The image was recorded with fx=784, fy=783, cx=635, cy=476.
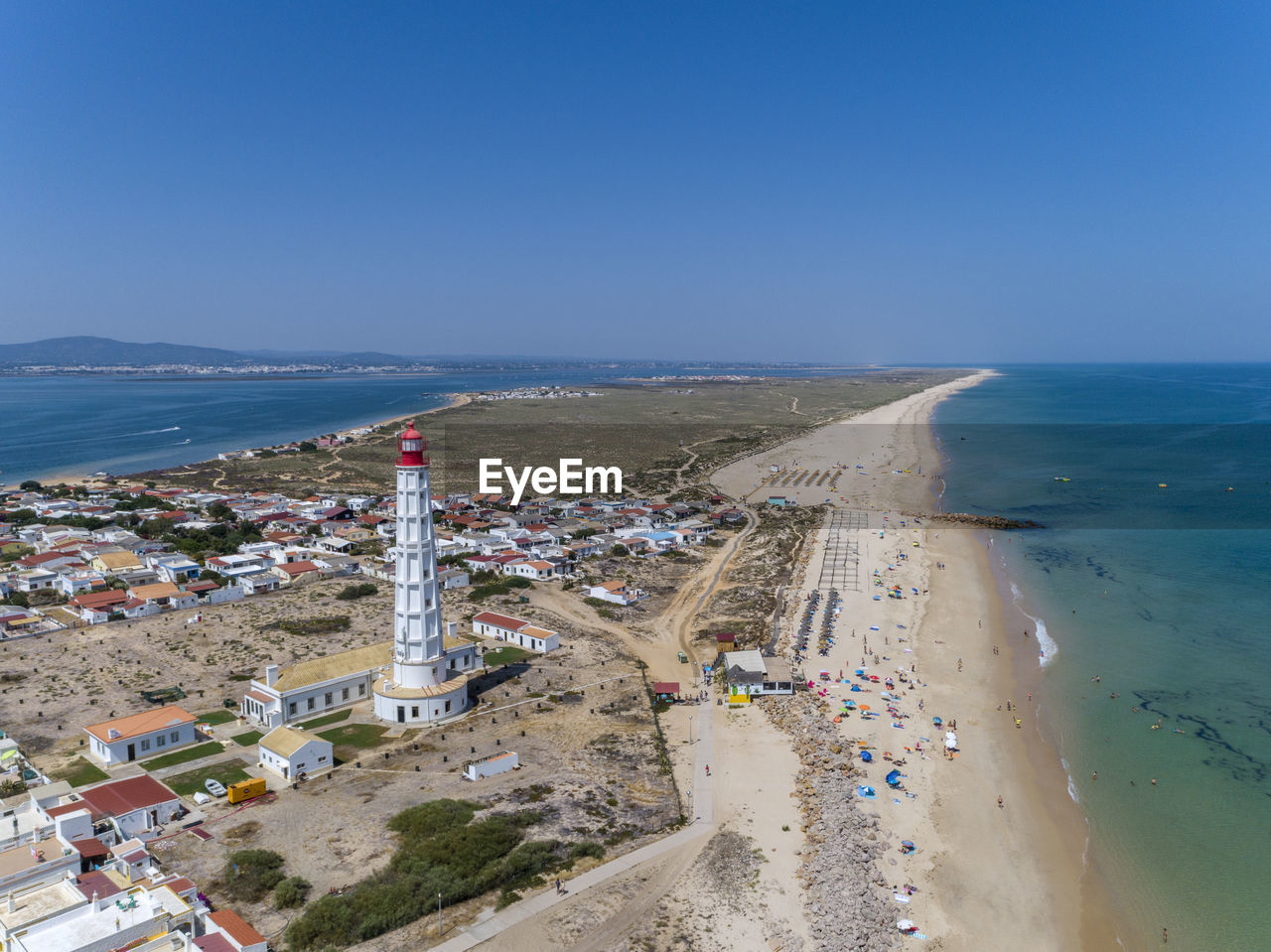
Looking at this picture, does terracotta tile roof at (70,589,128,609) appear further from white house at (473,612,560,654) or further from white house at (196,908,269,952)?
white house at (196,908,269,952)

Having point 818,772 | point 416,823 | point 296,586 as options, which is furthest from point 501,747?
point 296,586

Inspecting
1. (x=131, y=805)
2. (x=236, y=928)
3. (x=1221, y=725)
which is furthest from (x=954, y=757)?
(x=131, y=805)

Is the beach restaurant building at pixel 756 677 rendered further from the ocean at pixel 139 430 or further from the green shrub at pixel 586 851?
the ocean at pixel 139 430

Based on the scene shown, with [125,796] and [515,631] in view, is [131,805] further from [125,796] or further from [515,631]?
[515,631]

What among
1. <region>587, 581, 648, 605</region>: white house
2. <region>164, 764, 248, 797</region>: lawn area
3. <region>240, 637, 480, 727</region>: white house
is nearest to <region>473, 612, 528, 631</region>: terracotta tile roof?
<region>240, 637, 480, 727</region>: white house

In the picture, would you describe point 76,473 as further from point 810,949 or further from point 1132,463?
point 1132,463

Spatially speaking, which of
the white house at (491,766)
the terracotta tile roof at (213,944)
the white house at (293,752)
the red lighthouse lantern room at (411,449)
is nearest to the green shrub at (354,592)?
the white house at (293,752)

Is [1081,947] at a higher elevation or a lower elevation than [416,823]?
lower
